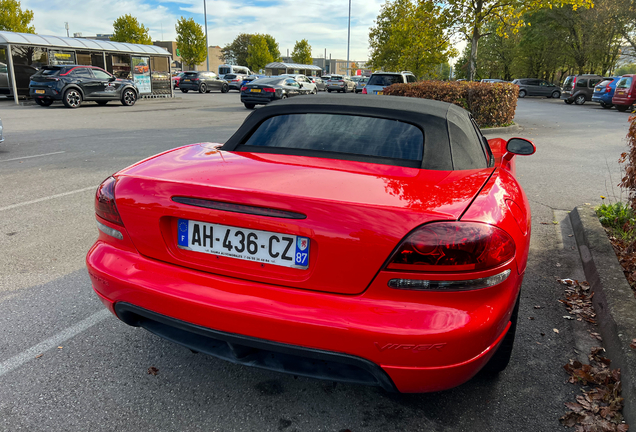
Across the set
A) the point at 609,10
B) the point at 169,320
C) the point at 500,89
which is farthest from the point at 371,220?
the point at 609,10

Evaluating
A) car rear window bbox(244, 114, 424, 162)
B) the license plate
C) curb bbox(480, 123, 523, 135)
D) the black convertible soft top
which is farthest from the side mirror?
curb bbox(480, 123, 523, 135)

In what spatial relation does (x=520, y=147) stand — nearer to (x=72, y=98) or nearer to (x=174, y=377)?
(x=174, y=377)

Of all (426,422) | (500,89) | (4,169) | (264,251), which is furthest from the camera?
(500,89)

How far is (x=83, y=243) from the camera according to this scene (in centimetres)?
424

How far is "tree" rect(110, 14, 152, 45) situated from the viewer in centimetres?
5934

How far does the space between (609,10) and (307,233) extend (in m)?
45.1

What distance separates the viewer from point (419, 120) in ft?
8.48

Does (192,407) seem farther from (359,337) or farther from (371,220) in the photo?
(371,220)

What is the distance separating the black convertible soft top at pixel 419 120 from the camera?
242cm

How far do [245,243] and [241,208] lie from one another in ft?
0.48

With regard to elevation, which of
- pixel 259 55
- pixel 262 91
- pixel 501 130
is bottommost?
pixel 501 130

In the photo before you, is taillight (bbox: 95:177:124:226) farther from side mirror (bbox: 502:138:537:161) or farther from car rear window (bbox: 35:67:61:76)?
car rear window (bbox: 35:67:61:76)

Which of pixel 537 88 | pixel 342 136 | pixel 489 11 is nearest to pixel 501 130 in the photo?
pixel 489 11

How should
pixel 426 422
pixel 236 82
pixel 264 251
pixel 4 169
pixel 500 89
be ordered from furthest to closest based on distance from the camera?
pixel 236 82
pixel 500 89
pixel 4 169
pixel 426 422
pixel 264 251
